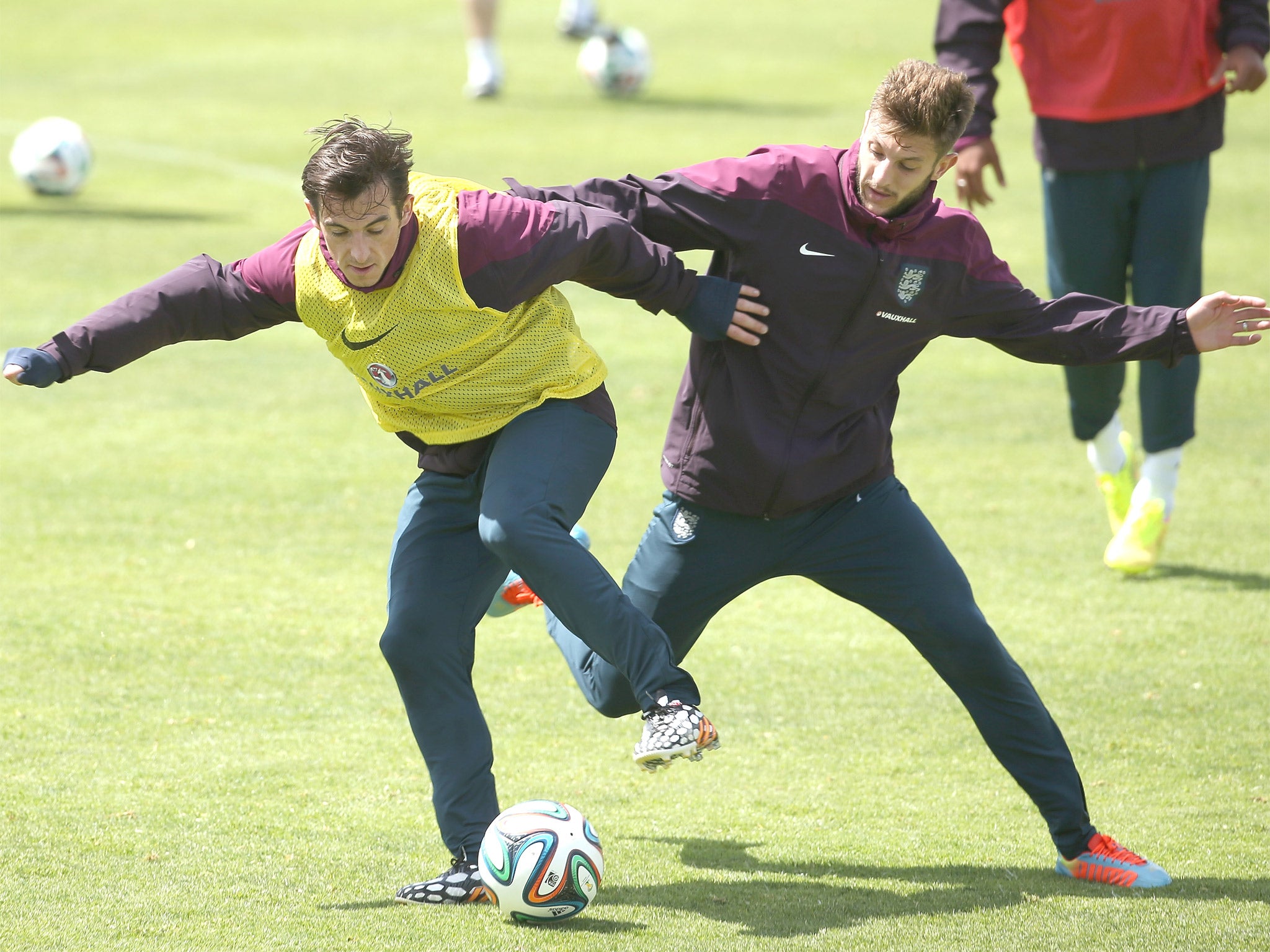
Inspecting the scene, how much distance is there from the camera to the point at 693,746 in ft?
12.6

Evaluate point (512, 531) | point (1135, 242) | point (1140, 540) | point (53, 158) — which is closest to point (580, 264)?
point (512, 531)

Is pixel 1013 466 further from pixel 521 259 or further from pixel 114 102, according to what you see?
pixel 114 102

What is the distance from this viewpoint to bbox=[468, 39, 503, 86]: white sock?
18.6m

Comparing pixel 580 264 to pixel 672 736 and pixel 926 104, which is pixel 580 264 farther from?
pixel 672 736

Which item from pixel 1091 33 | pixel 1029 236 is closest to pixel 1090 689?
pixel 1091 33

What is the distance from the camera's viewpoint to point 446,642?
14.4 feet

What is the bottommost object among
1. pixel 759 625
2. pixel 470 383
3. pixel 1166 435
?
pixel 759 625

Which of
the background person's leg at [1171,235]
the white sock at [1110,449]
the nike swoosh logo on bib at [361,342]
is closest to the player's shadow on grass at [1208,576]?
the white sock at [1110,449]

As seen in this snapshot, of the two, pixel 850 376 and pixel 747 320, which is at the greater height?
pixel 747 320

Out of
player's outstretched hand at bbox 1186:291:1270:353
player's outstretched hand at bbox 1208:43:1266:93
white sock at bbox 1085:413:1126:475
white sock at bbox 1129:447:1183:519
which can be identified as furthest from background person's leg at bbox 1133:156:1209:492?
player's outstretched hand at bbox 1186:291:1270:353

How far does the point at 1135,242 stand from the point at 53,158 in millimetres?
10505

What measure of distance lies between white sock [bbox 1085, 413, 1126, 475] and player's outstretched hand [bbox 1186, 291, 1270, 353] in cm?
328

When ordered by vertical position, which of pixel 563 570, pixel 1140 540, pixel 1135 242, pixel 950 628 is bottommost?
pixel 1140 540

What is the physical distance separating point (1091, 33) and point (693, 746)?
440cm
